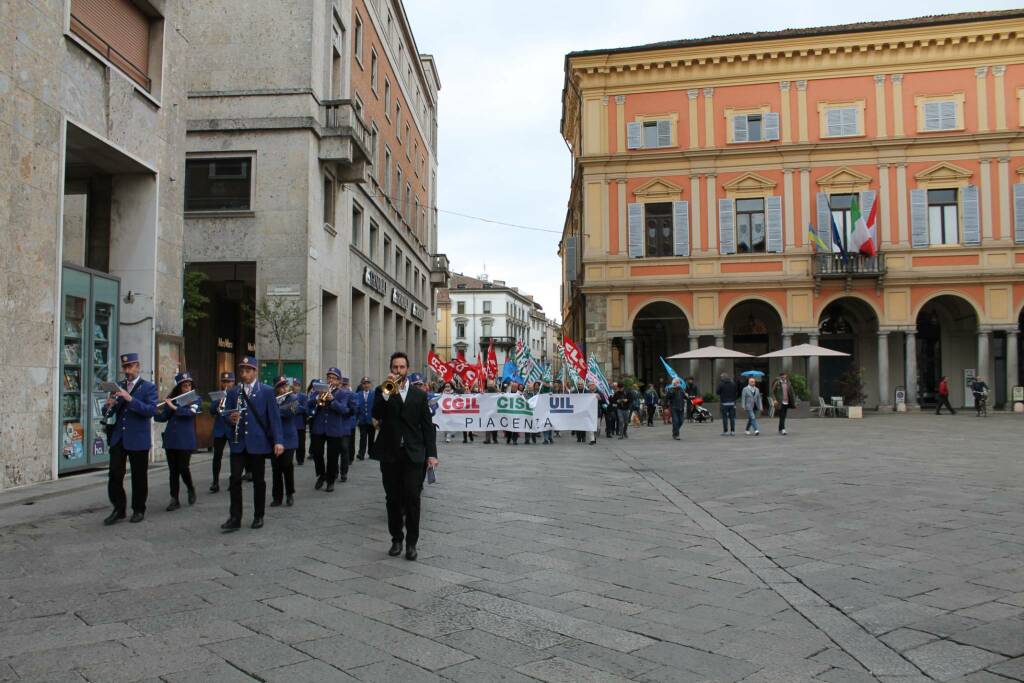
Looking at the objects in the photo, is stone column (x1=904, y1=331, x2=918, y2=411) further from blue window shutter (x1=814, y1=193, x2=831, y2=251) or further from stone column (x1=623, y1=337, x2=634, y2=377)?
stone column (x1=623, y1=337, x2=634, y2=377)

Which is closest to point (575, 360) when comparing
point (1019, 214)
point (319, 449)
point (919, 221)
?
point (319, 449)

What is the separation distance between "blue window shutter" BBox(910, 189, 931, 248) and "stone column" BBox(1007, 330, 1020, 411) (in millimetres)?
5046

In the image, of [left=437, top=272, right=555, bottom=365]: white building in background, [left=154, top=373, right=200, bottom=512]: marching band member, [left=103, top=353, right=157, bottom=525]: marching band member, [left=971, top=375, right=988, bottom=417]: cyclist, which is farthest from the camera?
[left=437, top=272, right=555, bottom=365]: white building in background

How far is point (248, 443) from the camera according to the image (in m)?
8.34

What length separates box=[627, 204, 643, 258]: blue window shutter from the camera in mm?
34500

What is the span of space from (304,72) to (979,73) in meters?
27.8

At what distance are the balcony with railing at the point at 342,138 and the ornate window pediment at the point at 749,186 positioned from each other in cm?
1667

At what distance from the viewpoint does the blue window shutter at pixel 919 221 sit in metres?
33.2

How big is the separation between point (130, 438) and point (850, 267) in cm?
3038

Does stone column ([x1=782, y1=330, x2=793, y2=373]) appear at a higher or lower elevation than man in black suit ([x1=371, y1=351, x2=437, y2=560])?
higher

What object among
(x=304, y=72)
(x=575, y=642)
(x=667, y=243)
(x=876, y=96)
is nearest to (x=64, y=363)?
(x=575, y=642)

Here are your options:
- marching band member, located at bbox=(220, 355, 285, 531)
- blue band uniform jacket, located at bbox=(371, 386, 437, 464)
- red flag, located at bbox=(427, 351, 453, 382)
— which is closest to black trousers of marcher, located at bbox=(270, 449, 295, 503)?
marching band member, located at bbox=(220, 355, 285, 531)

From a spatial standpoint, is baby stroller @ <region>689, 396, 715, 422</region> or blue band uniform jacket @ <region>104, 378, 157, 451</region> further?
baby stroller @ <region>689, 396, 715, 422</region>

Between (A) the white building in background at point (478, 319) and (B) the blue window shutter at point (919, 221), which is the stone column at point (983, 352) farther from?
(A) the white building in background at point (478, 319)
